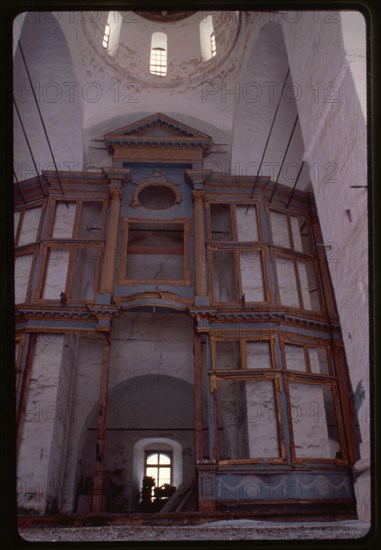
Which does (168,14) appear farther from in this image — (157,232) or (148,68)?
(157,232)

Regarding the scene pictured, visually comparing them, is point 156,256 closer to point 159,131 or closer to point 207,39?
point 159,131

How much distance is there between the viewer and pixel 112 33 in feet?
53.6

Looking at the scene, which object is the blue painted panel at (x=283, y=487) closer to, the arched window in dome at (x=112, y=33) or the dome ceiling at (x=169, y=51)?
the dome ceiling at (x=169, y=51)

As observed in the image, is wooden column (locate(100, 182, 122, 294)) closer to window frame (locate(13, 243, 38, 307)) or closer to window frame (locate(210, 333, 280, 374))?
window frame (locate(13, 243, 38, 307))

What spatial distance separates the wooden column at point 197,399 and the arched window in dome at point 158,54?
9.51 meters

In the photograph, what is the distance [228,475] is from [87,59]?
11.7m

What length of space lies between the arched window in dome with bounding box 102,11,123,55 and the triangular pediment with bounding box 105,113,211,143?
3.40m

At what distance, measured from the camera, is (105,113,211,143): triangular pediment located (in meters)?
14.1

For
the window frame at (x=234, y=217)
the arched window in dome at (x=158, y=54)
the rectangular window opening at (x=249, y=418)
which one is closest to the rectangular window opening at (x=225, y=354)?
the rectangular window opening at (x=249, y=418)

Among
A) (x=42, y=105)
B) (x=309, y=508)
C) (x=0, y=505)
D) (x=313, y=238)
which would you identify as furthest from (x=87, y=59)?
(x=0, y=505)

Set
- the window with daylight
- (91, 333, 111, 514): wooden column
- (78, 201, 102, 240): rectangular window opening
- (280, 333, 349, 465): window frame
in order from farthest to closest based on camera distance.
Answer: the window with daylight < (78, 201, 102, 240): rectangular window opening < (280, 333, 349, 465): window frame < (91, 333, 111, 514): wooden column

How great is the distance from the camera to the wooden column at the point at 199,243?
12.0 metres

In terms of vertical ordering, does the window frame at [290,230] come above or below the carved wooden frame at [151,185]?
below

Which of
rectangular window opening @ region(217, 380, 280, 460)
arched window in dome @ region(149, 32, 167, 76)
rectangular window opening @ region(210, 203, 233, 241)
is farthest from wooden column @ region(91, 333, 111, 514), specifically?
arched window in dome @ region(149, 32, 167, 76)
